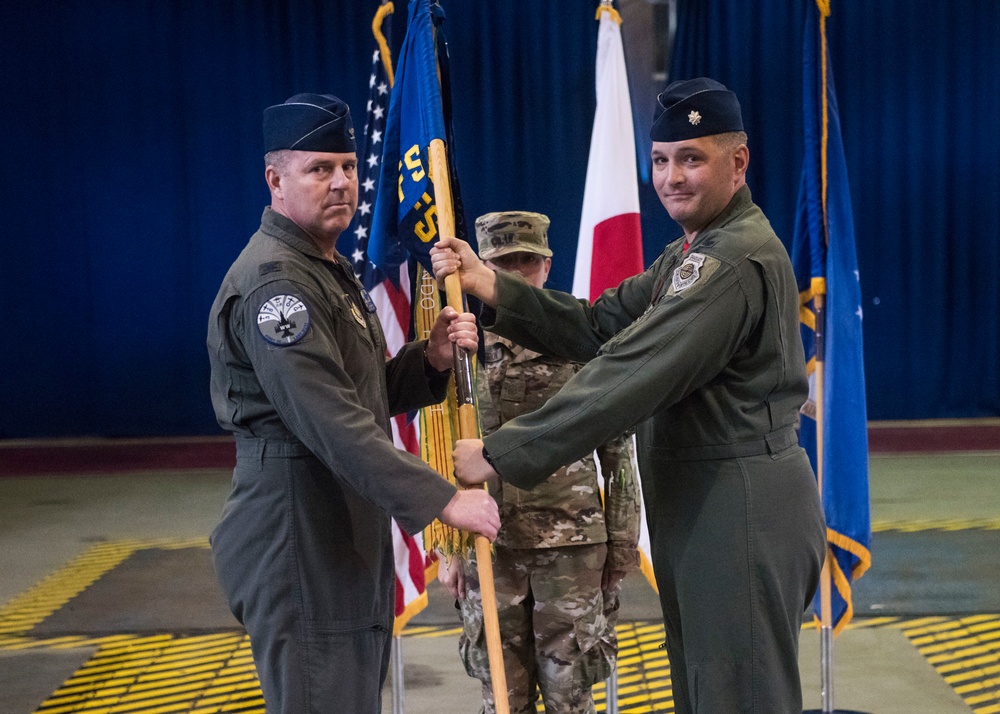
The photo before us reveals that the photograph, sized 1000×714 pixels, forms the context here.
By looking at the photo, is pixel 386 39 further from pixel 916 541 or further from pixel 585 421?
pixel 916 541

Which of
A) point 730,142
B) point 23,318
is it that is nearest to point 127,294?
point 23,318

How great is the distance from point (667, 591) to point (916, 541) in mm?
3731

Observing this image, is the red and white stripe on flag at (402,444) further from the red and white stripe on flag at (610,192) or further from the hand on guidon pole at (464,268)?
the red and white stripe on flag at (610,192)

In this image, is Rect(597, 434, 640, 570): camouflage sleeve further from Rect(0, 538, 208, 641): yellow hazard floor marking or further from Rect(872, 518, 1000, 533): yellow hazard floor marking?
Rect(872, 518, 1000, 533): yellow hazard floor marking

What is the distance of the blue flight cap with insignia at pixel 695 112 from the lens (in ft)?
7.02

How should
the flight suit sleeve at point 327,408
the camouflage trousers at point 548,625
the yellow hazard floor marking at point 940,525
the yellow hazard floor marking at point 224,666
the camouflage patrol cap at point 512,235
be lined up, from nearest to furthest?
1. the flight suit sleeve at point 327,408
2. the camouflage trousers at point 548,625
3. the camouflage patrol cap at point 512,235
4. the yellow hazard floor marking at point 224,666
5. the yellow hazard floor marking at point 940,525

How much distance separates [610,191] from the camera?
3406mm

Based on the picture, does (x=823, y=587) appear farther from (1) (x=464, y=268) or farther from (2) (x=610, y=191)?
(1) (x=464, y=268)

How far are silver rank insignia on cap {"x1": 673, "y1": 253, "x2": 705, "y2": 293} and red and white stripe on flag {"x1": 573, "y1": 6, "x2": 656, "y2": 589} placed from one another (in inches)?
47.5

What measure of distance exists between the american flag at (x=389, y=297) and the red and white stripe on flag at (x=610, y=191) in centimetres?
66

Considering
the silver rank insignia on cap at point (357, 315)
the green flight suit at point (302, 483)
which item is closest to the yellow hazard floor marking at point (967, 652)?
the green flight suit at point (302, 483)

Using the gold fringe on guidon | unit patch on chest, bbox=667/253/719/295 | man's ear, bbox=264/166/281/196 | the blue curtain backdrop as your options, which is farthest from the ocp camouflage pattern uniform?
the blue curtain backdrop

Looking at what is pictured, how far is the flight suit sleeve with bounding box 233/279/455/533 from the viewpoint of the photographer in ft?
6.20

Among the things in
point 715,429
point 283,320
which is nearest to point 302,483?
point 283,320
